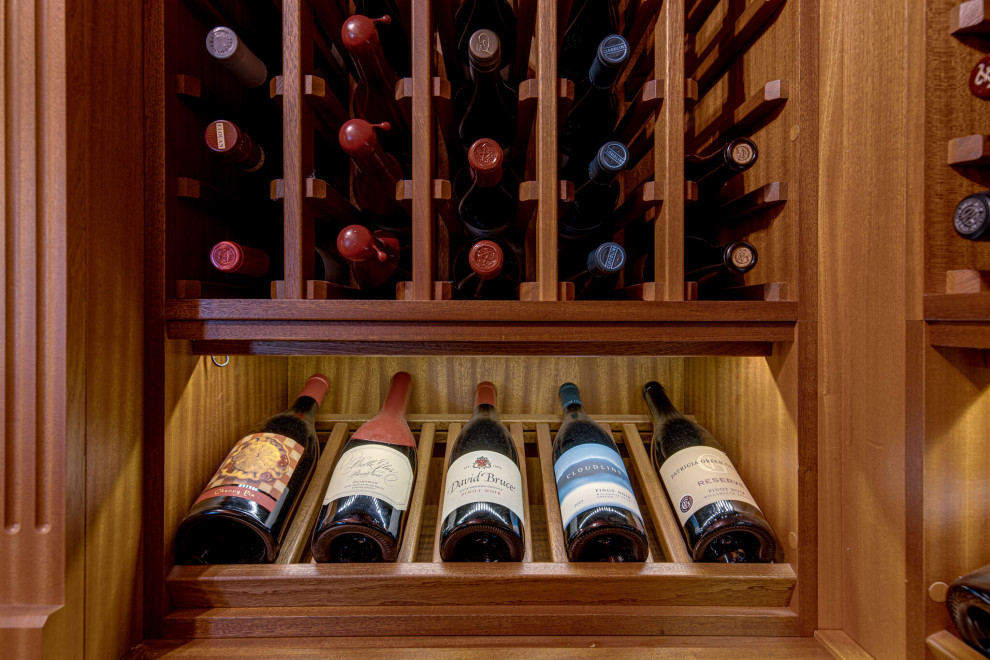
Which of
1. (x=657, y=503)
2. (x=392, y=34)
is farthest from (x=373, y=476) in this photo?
(x=392, y=34)

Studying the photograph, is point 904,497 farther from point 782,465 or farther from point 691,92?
point 691,92

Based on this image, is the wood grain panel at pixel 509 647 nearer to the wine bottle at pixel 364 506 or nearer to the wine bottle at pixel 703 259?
the wine bottle at pixel 364 506

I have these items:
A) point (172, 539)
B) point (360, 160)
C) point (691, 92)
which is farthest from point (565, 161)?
point (172, 539)

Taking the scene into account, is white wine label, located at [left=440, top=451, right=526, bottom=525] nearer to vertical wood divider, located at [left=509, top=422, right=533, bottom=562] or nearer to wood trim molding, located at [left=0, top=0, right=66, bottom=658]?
vertical wood divider, located at [left=509, top=422, right=533, bottom=562]

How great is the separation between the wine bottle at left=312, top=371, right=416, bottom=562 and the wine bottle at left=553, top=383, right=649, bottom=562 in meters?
0.21

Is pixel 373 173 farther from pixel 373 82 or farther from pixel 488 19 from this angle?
Result: pixel 488 19

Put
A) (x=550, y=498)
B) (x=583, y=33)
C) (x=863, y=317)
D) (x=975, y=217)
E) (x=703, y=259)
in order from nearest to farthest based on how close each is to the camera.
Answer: (x=975, y=217), (x=863, y=317), (x=550, y=498), (x=703, y=259), (x=583, y=33)

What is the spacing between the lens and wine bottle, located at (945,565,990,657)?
42cm

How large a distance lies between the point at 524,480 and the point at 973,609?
46 centimetres

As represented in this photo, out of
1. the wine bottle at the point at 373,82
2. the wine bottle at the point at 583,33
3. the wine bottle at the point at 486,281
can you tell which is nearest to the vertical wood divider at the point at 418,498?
the wine bottle at the point at 486,281

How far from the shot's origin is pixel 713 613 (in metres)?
0.56

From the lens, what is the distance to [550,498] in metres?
0.64

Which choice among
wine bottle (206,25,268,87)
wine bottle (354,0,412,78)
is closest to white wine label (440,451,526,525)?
wine bottle (206,25,268,87)

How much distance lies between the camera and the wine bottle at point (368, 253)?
535 mm
